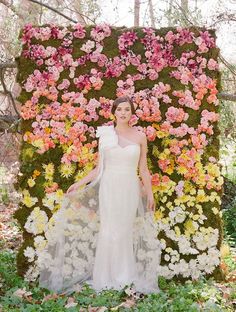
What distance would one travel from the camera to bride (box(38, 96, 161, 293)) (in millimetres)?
5754

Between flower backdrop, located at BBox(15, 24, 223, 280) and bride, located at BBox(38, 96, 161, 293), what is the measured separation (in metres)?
0.32

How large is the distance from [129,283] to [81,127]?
1858 millimetres

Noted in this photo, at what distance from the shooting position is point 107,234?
5.84 metres

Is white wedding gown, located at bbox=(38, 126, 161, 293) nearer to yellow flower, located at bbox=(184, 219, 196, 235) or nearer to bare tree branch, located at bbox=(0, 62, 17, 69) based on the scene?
yellow flower, located at bbox=(184, 219, 196, 235)

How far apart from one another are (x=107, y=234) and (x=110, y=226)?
98mm

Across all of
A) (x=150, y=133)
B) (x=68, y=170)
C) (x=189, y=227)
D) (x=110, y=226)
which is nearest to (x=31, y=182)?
(x=68, y=170)

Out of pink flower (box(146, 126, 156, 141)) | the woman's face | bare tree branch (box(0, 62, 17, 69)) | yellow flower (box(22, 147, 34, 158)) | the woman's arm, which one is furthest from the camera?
bare tree branch (box(0, 62, 17, 69))

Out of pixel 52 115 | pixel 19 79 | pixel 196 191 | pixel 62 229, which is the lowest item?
pixel 62 229

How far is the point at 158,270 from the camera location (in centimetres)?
629

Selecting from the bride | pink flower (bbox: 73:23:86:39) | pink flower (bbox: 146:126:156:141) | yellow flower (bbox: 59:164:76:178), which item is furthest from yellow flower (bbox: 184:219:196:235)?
pink flower (bbox: 73:23:86:39)

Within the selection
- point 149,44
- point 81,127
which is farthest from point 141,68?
point 81,127

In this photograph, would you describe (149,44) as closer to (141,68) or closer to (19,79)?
(141,68)

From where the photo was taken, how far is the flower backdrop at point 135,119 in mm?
6297

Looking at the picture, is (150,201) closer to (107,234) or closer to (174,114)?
(107,234)
